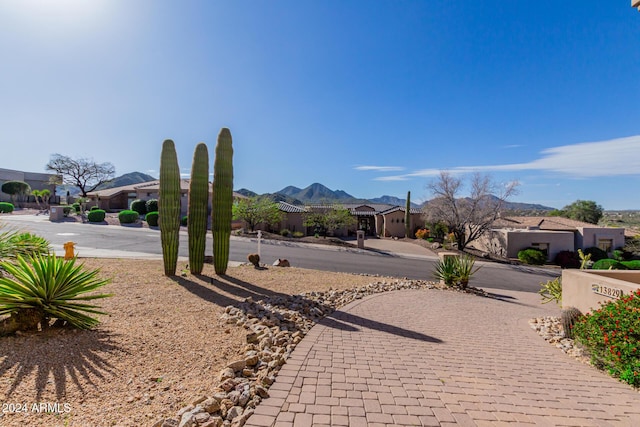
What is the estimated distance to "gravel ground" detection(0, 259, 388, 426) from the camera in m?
3.00

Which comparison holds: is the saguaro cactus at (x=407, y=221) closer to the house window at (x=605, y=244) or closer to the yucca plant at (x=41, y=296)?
the house window at (x=605, y=244)

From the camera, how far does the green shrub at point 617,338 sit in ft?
15.2

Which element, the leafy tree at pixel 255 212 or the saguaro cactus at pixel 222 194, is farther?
A: the leafy tree at pixel 255 212

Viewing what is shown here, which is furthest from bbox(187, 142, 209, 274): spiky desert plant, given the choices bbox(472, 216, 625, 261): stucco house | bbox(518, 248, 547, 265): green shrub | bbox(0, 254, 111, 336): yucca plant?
bbox(472, 216, 625, 261): stucco house

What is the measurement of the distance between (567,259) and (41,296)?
31.6 meters

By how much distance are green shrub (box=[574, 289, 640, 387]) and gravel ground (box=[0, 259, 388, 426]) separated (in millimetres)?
5979

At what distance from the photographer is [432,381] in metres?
3.92

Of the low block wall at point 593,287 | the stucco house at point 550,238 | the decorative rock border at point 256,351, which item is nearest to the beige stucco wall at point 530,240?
the stucco house at point 550,238

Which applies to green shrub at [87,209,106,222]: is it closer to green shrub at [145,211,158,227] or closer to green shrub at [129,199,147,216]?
green shrub at [129,199,147,216]

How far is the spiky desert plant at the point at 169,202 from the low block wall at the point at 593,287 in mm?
10852

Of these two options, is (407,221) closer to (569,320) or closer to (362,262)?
(362,262)

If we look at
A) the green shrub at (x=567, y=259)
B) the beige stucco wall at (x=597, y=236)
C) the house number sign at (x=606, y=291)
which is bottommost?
the green shrub at (x=567, y=259)

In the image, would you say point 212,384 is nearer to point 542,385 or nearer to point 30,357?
point 30,357

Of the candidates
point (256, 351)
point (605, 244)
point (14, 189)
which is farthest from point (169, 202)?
point (14, 189)
